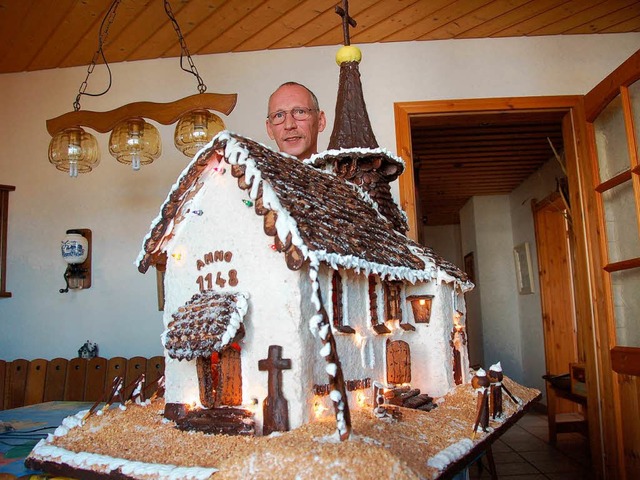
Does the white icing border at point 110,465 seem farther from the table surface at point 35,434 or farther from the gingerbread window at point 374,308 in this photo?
the gingerbread window at point 374,308

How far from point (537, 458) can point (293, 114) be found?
396 cm

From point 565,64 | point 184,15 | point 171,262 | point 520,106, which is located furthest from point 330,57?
point 171,262

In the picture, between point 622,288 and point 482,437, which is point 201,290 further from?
point 622,288

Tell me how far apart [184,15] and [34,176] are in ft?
5.99

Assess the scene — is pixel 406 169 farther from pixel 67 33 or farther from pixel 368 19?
pixel 67 33

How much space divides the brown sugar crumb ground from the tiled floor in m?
2.85

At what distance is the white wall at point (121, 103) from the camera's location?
418 centimetres

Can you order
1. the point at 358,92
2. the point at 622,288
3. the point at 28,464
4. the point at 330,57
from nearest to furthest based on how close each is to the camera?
1. the point at 28,464
2. the point at 358,92
3. the point at 622,288
4. the point at 330,57

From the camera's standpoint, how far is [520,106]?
4.11 meters

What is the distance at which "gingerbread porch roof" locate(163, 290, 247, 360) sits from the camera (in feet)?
5.25

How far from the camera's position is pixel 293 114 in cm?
255

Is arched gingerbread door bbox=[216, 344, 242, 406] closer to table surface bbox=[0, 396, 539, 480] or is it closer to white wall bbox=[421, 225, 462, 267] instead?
table surface bbox=[0, 396, 539, 480]

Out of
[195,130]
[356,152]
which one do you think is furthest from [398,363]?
[195,130]

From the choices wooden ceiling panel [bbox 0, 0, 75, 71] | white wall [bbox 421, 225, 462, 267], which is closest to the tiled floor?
wooden ceiling panel [bbox 0, 0, 75, 71]
